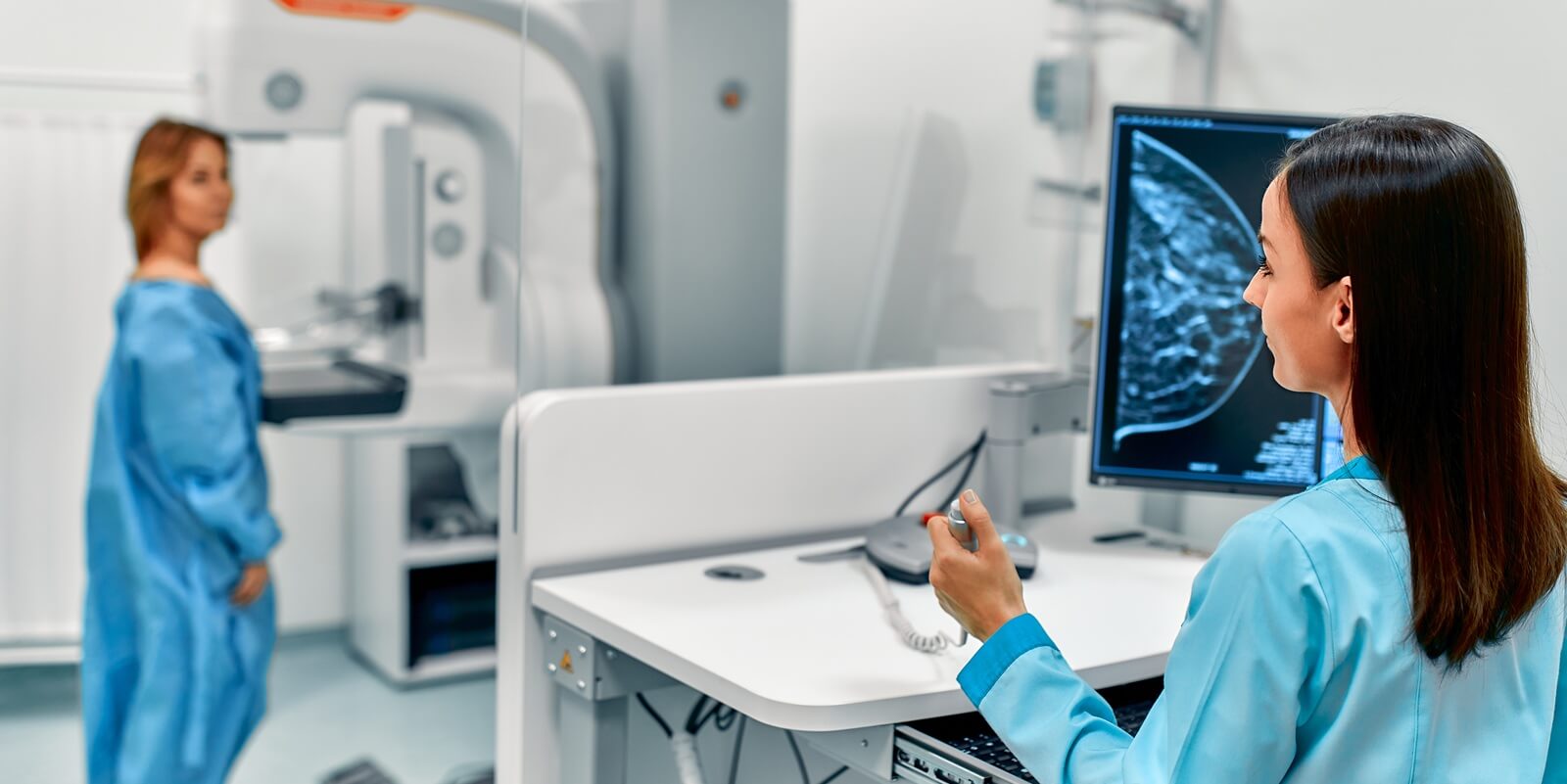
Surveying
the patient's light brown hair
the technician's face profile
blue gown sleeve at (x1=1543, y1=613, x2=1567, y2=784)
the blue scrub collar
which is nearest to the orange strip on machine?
the patient's light brown hair

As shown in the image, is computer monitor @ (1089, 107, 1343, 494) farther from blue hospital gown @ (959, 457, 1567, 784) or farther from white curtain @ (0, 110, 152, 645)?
white curtain @ (0, 110, 152, 645)

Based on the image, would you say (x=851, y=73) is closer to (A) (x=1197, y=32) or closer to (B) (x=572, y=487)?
(A) (x=1197, y=32)

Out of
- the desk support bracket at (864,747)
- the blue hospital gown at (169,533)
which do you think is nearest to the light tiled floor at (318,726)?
the blue hospital gown at (169,533)

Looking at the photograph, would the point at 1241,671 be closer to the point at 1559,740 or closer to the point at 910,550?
the point at 1559,740

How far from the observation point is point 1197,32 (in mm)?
1855

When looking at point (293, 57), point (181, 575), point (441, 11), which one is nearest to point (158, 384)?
point (181, 575)

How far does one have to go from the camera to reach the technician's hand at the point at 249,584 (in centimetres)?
221

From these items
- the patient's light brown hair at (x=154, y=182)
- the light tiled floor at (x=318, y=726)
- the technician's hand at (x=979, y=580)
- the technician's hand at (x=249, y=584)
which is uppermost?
the patient's light brown hair at (x=154, y=182)

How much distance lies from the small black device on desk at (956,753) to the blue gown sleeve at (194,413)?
53.5 inches

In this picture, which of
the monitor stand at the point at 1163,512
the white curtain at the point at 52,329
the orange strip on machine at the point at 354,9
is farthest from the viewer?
the white curtain at the point at 52,329

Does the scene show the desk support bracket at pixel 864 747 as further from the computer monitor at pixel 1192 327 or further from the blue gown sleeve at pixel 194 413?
the blue gown sleeve at pixel 194 413

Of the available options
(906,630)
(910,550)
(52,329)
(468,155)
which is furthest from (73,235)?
(906,630)

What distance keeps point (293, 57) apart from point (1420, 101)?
4.55 ft

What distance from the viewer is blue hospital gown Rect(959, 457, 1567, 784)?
777 mm
